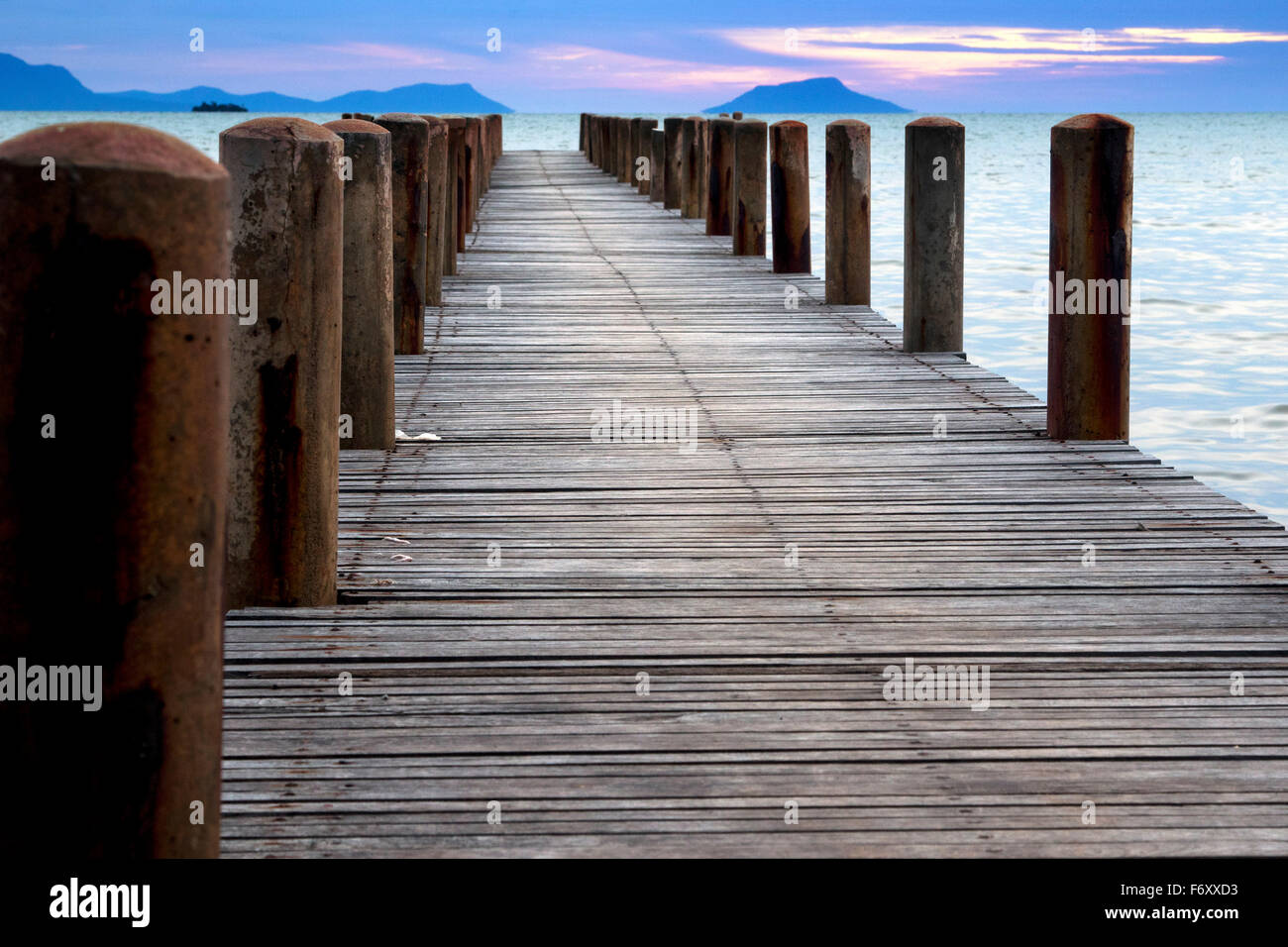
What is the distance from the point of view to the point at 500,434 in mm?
6316

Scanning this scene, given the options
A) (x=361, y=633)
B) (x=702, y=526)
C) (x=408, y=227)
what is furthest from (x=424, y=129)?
(x=361, y=633)

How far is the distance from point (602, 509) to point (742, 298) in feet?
19.3

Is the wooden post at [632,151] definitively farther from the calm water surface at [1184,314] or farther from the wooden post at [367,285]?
the wooden post at [367,285]

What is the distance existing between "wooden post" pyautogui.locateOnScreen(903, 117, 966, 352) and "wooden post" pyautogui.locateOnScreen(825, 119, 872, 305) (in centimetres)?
112

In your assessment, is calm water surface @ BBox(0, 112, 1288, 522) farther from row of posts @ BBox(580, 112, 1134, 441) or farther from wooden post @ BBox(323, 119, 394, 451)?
wooden post @ BBox(323, 119, 394, 451)

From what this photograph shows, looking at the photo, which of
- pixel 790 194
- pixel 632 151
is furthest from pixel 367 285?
pixel 632 151

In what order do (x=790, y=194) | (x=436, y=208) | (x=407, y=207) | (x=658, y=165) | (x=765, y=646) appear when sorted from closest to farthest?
(x=765, y=646), (x=407, y=207), (x=436, y=208), (x=790, y=194), (x=658, y=165)

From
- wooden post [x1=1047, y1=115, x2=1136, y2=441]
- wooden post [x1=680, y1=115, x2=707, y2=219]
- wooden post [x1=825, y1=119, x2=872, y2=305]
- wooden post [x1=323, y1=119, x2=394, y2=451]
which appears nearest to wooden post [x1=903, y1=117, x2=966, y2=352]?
wooden post [x1=825, y1=119, x2=872, y2=305]

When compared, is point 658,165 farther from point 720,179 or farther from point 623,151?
point 720,179

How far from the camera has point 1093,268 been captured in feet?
19.8

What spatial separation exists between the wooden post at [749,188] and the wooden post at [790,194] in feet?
3.15

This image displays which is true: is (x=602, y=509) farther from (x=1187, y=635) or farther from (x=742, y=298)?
(x=742, y=298)

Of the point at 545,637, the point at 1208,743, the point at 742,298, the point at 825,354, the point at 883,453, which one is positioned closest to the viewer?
the point at 1208,743

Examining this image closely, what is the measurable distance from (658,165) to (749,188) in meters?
8.21
